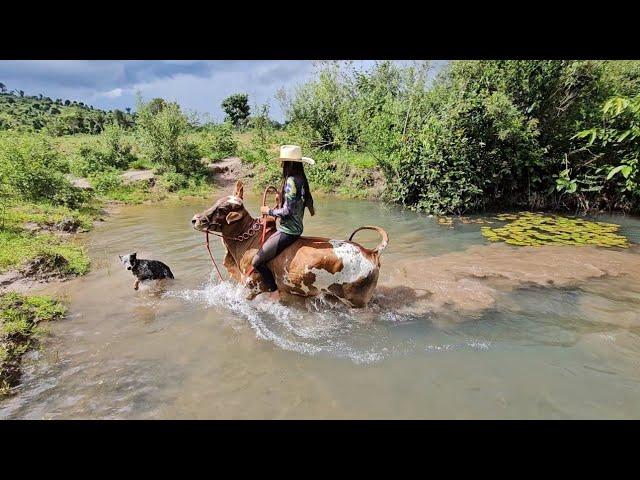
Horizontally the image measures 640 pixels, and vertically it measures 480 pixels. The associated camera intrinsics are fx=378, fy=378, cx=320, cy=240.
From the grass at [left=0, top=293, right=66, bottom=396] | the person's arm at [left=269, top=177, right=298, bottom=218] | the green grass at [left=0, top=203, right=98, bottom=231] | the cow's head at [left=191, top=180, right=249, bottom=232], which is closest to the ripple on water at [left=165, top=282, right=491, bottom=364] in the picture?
the cow's head at [left=191, top=180, right=249, bottom=232]

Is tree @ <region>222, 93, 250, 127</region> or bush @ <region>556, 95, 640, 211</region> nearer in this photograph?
bush @ <region>556, 95, 640, 211</region>

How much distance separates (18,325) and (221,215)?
2970 mm

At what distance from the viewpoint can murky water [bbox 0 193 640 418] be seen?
12.2ft

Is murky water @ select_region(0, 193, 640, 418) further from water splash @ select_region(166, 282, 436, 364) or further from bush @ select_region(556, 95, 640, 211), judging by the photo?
bush @ select_region(556, 95, 640, 211)

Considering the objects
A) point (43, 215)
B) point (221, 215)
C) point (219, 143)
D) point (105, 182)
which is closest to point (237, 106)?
point (219, 143)

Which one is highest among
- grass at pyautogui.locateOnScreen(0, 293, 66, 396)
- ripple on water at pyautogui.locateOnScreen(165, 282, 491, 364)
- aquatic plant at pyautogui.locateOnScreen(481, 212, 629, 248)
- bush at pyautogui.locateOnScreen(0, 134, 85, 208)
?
bush at pyautogui.locateOnScreen(0, 134, 85, 208)

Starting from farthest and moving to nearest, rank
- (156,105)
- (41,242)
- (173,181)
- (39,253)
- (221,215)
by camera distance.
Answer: (156,105)
(173,181)
(41,242)
(39,253)
(221,215)

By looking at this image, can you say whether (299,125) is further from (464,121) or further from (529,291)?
(529,291)

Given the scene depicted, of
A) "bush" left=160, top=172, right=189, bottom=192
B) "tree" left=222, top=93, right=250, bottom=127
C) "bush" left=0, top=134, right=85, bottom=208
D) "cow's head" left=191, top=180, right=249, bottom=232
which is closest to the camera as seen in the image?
"cow's head" left=191, top=180, right=249, bottom=232

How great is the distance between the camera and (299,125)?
21.3 m

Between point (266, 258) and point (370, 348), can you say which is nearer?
point (370, 348)

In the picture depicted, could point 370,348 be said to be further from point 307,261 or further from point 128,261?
point 128,261

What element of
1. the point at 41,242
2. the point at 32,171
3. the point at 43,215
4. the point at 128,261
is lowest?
the point at 128,261

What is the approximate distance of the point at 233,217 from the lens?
222 inches
